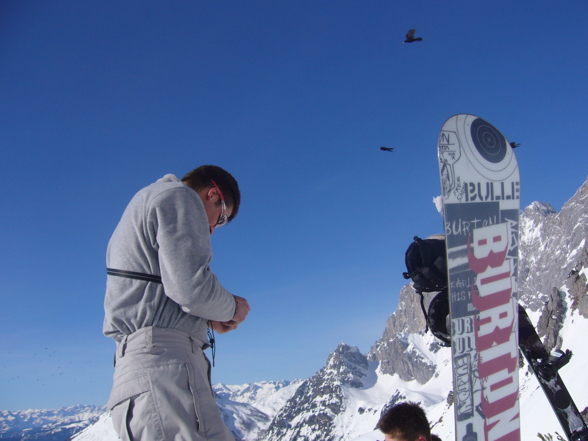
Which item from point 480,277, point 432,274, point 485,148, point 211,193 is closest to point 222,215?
point 211,193

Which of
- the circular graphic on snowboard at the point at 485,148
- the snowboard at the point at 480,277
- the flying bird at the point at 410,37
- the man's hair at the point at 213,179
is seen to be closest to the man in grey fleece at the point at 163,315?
the man's hair at the point at 213,179

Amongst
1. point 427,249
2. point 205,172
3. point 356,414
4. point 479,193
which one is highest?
point 479,193

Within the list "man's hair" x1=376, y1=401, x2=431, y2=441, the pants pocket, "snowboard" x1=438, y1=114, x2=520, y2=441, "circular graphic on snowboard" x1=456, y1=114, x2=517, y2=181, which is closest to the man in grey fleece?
the pants pocket

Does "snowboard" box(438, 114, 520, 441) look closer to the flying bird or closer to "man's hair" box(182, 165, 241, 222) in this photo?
"man's hair" box(182, 165, 241, 222)

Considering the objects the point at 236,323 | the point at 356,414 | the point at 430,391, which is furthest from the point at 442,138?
the point at 356,414

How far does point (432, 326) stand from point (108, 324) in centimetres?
287

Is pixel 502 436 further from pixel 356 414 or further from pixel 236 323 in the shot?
pixel 356 414

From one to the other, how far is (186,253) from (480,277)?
2.84 metres

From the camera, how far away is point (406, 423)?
126 inches

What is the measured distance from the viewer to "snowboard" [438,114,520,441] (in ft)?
11.4

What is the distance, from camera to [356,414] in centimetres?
19875

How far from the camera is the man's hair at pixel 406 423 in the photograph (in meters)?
3.19

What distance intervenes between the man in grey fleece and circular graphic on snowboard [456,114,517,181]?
116 inches

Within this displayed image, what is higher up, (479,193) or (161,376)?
(479,193)
